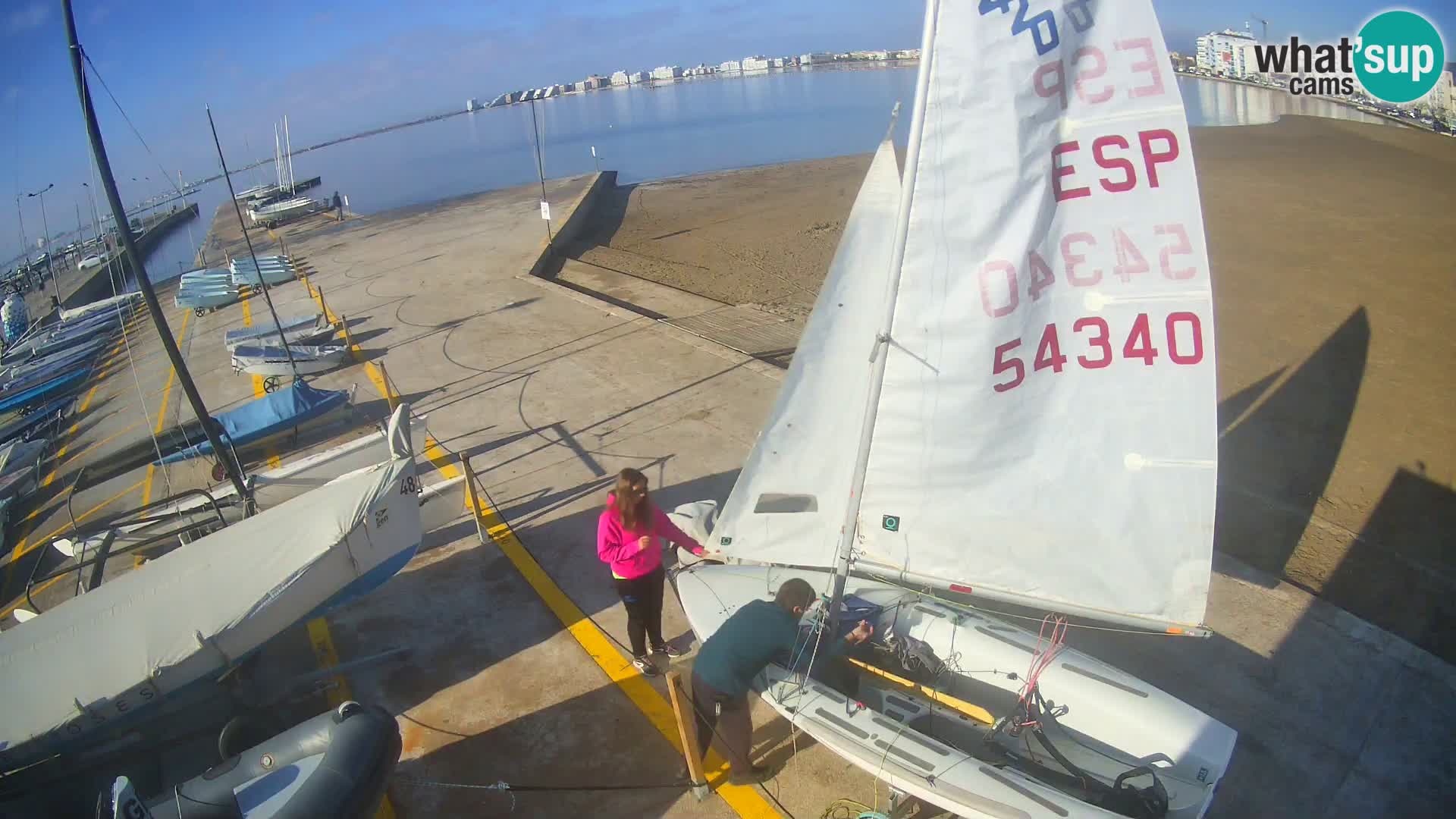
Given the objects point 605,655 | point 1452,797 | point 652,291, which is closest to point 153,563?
point 605,655

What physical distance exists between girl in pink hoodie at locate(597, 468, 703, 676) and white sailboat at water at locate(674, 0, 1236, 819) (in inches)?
28.1

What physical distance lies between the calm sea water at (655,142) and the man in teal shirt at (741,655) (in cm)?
2100

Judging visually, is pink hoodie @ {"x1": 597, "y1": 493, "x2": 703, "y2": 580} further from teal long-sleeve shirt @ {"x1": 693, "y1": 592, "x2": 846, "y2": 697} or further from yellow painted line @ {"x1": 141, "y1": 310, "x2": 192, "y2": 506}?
yellow painted line @ {"x1": 141, "y1": 310, "x2": 192, "y2": 506}

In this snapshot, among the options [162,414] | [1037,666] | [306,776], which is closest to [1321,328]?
[1037,666]

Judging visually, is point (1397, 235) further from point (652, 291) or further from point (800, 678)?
point (800, 678)

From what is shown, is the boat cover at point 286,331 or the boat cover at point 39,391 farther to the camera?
the boat cover at point 39,391

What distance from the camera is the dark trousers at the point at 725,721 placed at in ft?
15.4

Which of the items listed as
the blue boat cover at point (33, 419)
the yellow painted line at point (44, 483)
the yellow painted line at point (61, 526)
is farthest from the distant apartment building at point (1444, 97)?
the blue boat cover at point (33, 419)

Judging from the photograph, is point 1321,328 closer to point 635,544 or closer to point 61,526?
point 635,544

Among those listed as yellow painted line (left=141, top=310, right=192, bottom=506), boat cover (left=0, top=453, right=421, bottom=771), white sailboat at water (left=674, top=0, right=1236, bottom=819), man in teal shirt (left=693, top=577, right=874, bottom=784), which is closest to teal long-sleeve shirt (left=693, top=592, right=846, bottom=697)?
man in teal shirt (left=693, top=577, right=874, bottom=784)

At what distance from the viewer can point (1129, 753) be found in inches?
175

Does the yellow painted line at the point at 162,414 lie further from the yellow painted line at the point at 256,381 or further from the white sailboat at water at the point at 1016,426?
the white sailboat at water at the point at 1016,426

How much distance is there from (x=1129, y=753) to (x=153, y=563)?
718 cm

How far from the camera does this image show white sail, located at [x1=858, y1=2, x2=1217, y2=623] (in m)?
4.09
